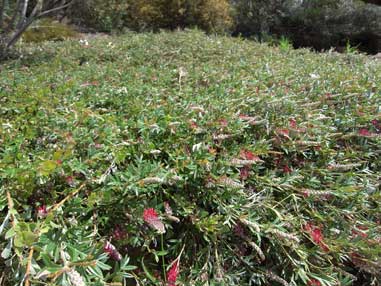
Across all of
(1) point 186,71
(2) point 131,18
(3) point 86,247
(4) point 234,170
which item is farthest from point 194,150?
(2) point 131,18

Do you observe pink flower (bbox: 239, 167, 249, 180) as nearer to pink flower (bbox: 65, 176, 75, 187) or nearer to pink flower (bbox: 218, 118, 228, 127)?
pink flower (bbox: 218, 118, 228, 127)

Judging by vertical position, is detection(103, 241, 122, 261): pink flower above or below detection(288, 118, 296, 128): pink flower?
below

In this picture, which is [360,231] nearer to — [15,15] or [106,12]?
[15,15]

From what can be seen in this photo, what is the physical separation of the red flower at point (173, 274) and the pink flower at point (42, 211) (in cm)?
51

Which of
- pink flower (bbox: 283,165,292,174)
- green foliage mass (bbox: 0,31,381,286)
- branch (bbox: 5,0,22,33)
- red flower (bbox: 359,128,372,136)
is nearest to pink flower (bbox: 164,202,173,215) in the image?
green foliage mass (bbox: 0,31,381,286)

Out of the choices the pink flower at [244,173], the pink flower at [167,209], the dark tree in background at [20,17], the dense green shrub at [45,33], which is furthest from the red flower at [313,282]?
the dense green shrub at [45,33]

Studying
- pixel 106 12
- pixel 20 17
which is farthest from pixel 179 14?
pixel 20 17

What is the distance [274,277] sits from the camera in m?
1.70

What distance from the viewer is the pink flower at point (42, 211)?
127cm

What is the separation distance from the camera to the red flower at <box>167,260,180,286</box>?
4.96ft

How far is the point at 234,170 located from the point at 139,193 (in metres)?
0.54

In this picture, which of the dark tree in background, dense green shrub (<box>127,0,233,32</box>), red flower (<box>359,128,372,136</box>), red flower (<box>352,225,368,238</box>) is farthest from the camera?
dense green shrub (<box>127,0,233,32</box>)

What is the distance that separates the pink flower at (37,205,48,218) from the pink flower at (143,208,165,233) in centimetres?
32

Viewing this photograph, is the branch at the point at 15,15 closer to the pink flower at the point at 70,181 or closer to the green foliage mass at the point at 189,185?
the green foliage mass at the point at 189,185
